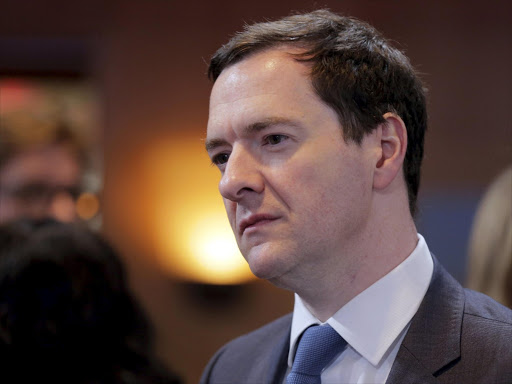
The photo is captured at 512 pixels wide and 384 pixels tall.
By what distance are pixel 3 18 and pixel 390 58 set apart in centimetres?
330

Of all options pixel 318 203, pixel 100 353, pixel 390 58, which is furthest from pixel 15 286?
pixel 390 58

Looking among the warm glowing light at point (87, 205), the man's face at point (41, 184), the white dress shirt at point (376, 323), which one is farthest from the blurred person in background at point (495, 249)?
the warm glowing light at point (87, 205)

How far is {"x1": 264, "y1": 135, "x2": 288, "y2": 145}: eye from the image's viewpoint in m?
1.56

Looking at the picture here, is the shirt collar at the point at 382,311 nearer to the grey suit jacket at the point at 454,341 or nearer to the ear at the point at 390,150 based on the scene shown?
the grey suit jacket at the point at 454,341

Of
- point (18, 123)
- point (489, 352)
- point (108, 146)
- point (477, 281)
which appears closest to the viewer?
point (489, 352)

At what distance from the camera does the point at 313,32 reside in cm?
166

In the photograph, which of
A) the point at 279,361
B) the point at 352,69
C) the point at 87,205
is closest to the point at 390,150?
the point at 352,69

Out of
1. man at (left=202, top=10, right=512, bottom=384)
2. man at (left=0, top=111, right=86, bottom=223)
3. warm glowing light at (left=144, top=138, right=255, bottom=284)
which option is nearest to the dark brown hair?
man at (left=202, top=10, right=512, bottom=384)

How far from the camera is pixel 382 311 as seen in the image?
1.57 metres

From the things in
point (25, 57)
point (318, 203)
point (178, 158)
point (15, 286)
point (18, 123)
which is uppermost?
point (25, 57)

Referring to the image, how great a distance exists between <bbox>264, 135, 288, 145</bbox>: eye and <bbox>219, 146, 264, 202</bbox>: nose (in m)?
0.05

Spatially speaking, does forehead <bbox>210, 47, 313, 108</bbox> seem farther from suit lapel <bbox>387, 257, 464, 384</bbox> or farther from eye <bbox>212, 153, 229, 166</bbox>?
suit lapel <bbox>387, 257, 464, 384</bbox>

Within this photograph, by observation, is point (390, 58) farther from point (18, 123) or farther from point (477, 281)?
point (18, 123)

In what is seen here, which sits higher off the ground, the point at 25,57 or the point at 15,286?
the point at 25,57
